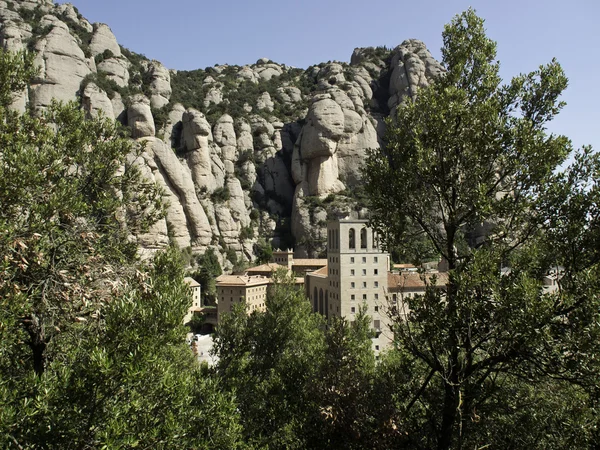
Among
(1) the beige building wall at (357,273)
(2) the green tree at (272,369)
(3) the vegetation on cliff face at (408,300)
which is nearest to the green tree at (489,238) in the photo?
(3) the vegetation on cliff face at (408,300)

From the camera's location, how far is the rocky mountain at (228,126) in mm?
63031

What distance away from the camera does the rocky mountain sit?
63031mm

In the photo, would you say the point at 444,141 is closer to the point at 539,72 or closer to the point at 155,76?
the point at 539,72

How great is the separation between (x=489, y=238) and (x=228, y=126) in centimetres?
8028

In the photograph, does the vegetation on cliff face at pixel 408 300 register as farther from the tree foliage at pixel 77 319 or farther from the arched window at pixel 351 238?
the arched window at pixel 351 238

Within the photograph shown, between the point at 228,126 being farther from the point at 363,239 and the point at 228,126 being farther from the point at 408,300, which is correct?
the point at 408,300

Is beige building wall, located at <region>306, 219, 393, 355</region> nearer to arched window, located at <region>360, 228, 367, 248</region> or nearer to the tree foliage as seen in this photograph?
arched window, located at <region>360, 228, 367, 248</region>

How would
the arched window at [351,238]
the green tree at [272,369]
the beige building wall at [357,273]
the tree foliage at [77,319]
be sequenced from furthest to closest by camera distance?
the arched window at [351,238] → the beige building wall at [357,273] → the green tree at [272,369] → the tree foliage at [77,319]

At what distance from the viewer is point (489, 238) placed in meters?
8.48

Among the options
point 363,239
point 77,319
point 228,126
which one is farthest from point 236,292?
point 77,319

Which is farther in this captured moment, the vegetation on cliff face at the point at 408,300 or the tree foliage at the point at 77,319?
the vegetation on cliff face at the point at 408,300

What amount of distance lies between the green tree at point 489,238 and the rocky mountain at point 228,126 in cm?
5290

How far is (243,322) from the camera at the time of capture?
18.5m

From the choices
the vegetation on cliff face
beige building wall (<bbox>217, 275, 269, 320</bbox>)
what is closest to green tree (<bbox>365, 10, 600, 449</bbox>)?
the vegetation on cliff face
